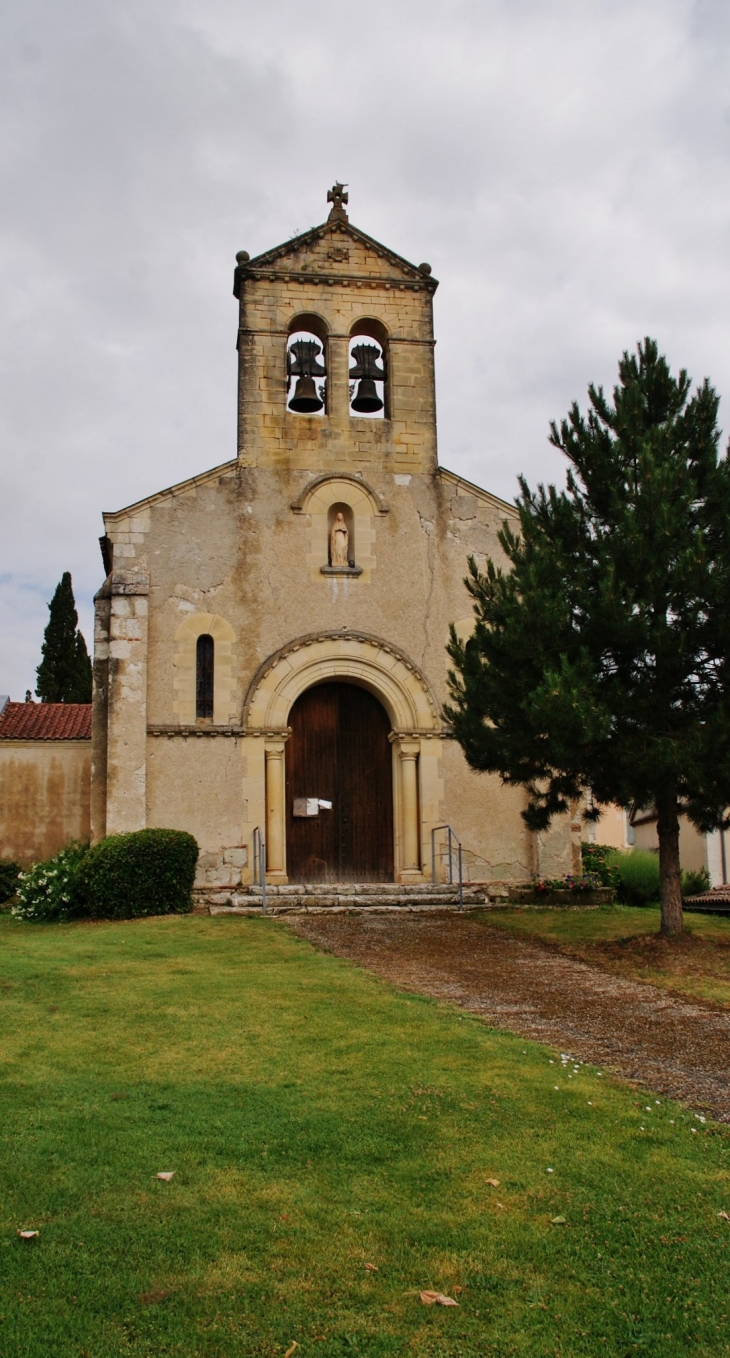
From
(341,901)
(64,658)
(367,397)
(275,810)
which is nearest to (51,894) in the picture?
(275,810)

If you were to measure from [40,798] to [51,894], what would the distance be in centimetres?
413

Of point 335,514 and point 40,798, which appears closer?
point 335,514

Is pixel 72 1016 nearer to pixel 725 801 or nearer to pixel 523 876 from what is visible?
pixel 725 801

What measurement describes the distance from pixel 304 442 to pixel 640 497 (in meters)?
7.89

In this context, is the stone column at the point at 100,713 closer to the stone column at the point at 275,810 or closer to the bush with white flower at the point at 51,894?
the bush with white flower at the point at 51,894

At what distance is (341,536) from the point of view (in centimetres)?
1744

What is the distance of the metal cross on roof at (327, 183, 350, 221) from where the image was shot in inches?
717

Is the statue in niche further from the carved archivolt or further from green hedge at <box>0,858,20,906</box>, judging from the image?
green hedge at <box>0,858,20,906</box>

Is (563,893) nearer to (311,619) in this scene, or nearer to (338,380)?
(311,619)

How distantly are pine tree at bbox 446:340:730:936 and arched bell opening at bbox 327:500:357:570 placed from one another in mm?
5372

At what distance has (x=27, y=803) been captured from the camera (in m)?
19.0

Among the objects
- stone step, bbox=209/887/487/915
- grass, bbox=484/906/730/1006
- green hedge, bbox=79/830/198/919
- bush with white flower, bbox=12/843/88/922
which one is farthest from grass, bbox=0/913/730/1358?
bush with white flower, bbox=12/843/88/922

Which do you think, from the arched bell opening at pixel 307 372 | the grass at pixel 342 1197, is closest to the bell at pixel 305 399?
the arched bell opening at pixel 307 372

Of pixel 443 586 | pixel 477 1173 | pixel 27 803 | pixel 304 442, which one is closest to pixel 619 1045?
pixel 477 1173
